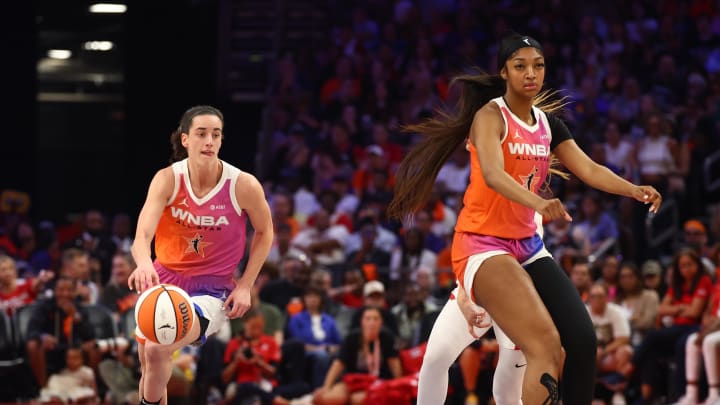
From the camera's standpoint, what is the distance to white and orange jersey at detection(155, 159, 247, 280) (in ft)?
21.3

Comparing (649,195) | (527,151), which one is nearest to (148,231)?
(527,151)

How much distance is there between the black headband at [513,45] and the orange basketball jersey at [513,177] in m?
0.21

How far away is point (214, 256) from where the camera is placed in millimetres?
6621

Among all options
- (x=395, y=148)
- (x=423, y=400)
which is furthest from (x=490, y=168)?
(x=395, y=148)

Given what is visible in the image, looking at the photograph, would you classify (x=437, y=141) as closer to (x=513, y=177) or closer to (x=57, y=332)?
(x=513, y=177)

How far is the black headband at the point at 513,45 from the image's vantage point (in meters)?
5.73

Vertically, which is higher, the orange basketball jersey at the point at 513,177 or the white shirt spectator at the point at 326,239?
the orange basketball jersey at the point at 513,177

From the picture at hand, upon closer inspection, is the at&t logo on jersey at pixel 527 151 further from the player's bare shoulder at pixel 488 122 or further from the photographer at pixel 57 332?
the photographer at pixel 57 332

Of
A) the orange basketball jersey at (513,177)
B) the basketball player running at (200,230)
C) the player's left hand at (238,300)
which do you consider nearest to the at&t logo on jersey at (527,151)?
the orange basketball jersey at (513,177)

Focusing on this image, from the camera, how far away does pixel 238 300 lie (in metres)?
6.47

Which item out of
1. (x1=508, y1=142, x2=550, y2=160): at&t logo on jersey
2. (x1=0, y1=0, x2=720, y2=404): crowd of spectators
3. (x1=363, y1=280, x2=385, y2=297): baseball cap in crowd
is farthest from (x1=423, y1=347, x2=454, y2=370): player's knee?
(x1=363, y1=280, x2=385, y2=297): baseball cap in crowd

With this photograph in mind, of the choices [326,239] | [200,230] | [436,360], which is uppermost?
[200,230]

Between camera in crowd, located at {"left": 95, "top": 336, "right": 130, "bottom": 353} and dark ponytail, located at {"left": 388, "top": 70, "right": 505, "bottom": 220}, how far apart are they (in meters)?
5.48

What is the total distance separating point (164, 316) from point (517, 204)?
1.90 meters
